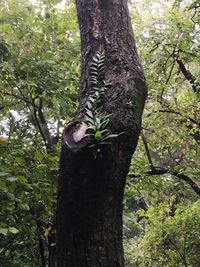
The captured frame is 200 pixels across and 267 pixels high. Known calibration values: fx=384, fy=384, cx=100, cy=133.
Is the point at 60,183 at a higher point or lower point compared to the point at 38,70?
lower

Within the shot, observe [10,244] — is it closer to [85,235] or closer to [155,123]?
[85,235]

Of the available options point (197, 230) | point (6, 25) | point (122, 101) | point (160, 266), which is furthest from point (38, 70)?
point (160, 266)

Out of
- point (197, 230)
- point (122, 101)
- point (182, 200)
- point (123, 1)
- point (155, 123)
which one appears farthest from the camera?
point (182, 200)

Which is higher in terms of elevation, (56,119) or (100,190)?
(56,119)

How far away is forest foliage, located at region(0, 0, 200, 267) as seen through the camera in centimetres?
364

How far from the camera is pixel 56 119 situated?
613 centimetres

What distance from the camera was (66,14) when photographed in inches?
211

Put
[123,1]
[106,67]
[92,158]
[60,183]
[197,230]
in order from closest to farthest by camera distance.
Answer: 1. [92,158]
2. [60,183]
3. [106,67]
4. [123,1]
5. [197,230]

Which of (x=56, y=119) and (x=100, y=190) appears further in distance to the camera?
(x=56, y=119)

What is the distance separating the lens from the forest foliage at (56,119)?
3.64 meters

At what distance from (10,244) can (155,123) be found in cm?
521

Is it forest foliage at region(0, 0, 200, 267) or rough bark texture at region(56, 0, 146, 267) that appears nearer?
rough bark texture at region(56, 0, 146, 267)

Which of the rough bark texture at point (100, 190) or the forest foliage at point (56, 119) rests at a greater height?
the forest foliage at point (56, 119)

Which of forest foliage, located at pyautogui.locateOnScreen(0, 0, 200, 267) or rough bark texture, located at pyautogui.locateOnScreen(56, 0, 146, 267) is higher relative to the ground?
forest foliage, located at pyautogui.locateOnScreen(0, 0, 200, 267)
